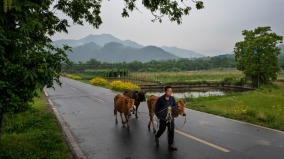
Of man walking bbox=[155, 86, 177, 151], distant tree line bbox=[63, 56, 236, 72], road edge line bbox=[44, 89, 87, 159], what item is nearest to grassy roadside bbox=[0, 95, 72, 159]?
road edge line bbox=[44, 89, 87, 159]

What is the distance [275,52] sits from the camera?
37.5 meters

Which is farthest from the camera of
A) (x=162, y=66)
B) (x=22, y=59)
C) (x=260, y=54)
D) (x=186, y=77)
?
(x=162, y=66)

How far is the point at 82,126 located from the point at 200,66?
133 metres

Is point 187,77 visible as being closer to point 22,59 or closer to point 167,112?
point 167,112

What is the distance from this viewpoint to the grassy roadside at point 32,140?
7551 millimetres

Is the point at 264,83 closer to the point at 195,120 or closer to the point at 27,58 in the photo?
the point at 195,120

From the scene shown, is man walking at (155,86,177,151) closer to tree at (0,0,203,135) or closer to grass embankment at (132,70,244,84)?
tree at (0,0,203,135)

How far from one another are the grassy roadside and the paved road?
2.73ft

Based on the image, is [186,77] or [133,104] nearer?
[133,104]

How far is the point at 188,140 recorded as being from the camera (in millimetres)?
9227

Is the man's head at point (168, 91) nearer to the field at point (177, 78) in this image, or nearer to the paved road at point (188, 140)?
the paved road at point (188, 140)

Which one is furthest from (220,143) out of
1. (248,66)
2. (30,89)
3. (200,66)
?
(200,66)

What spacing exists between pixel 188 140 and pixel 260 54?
32931mm

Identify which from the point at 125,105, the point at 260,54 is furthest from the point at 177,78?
the point at 125,105
